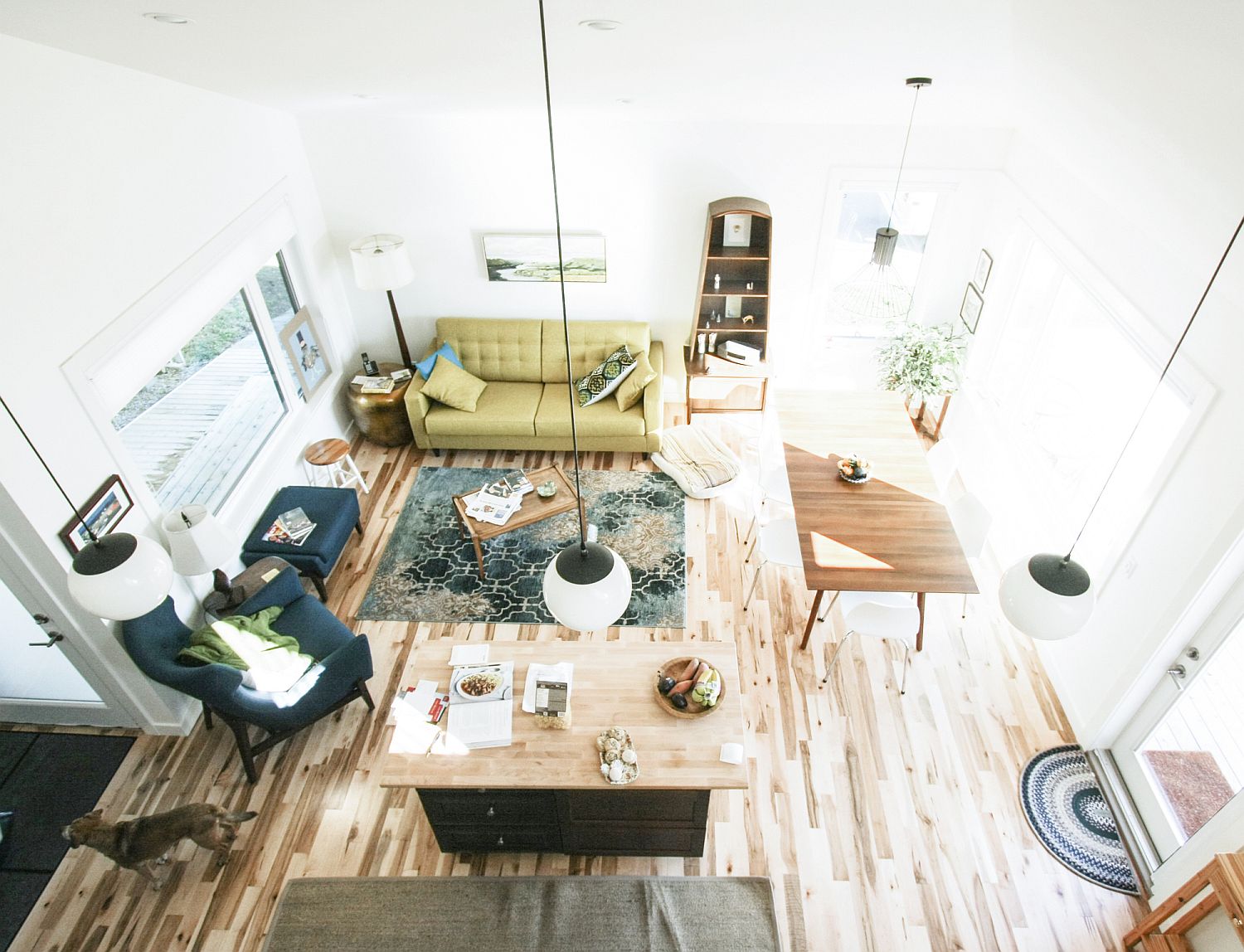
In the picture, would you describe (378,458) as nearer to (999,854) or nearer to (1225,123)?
(999,854)

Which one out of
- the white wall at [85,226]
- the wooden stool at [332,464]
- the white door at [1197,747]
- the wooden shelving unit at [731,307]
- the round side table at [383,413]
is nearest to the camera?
the white wall at [85,226]

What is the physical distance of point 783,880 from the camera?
3.71 meters

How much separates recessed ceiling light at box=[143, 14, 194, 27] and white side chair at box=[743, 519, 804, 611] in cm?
401

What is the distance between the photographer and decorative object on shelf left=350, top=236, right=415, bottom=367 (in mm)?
5938

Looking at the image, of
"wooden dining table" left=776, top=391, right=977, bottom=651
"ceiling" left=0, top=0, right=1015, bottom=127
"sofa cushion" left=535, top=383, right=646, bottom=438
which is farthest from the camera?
"sofa cushion" left=535, top=383, right=646, bottom=438

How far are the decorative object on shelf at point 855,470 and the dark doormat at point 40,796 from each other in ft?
15.8

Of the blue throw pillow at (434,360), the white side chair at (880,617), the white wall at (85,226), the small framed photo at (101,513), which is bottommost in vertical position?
the white side chair at (880,617)

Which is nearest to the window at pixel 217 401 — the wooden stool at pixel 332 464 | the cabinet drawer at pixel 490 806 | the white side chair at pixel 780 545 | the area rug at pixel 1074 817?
the wooden stool at pixel 332 464

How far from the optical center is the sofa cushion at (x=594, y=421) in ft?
20.3

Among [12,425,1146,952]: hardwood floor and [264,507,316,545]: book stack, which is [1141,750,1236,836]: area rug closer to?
[12,425,1146,952]: hardwood floor

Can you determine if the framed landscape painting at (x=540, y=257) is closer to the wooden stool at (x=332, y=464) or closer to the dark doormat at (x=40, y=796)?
the wooden stool at (x=332, y=464)

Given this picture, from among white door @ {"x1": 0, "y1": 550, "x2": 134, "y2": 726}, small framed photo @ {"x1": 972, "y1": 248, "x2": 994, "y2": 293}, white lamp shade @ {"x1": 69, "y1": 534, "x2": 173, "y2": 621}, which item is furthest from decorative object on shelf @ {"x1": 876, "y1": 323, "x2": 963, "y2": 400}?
white door @ {"x1": 0, "y1": 550, "x2": 134, "y2": 726}

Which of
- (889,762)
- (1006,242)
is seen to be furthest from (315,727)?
(1006,242)

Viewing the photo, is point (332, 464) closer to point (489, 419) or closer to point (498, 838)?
point (489, 419)
